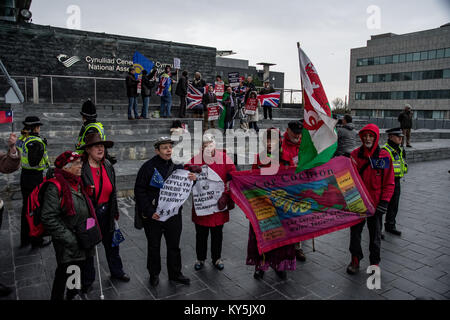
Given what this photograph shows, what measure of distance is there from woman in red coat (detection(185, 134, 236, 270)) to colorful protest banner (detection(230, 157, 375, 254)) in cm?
19

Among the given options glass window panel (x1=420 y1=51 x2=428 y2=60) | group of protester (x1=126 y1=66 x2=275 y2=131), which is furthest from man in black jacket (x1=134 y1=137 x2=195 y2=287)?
glass window panel (x1=420 y1=51 x2=428 y2=60)

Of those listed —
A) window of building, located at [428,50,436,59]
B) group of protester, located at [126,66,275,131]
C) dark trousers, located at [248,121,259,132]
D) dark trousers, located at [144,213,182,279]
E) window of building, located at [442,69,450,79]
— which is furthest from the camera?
window of building, located at [428,50,436,59]

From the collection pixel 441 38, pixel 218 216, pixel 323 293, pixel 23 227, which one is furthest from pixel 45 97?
pixel 441 38

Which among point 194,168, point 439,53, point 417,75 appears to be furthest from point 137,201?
point 417,75

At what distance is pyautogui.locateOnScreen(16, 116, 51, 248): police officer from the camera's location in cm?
499

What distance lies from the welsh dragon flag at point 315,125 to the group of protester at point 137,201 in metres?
0.47

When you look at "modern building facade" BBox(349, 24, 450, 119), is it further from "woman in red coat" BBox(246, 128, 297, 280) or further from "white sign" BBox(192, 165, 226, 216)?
"white sign" BBox(192, 165, 226, 216)

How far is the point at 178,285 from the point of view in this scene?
4.14m

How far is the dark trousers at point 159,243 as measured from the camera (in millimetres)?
4090

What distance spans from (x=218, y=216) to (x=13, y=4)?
22531mm

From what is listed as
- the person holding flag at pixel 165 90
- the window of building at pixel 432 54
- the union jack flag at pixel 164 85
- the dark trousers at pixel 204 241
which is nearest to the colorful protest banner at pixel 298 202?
the dark trousers at pixel 204 241

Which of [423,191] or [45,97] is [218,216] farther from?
[45,97]

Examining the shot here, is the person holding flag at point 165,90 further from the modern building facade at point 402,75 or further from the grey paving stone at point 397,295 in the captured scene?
the modern building facade at point 402,75

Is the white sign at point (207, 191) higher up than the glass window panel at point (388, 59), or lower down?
lower down
